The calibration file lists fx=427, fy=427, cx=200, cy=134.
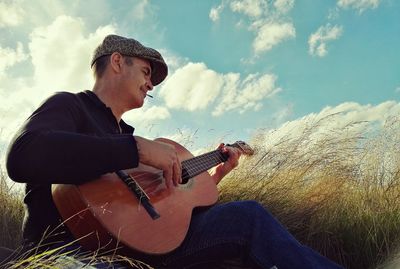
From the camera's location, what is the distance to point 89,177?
5.39 feet

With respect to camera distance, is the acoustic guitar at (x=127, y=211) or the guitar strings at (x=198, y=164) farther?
the guitar strings at (x=198, y=164)

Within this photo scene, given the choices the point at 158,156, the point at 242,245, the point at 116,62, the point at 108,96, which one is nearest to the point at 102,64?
the point at 116,62

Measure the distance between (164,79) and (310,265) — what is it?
1.69 meters

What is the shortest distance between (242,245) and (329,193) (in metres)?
1.67

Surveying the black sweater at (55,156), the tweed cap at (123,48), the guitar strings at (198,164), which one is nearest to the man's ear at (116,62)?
the tweed cap at (123,48)

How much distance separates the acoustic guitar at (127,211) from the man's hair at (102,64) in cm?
72

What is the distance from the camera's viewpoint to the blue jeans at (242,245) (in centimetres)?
174

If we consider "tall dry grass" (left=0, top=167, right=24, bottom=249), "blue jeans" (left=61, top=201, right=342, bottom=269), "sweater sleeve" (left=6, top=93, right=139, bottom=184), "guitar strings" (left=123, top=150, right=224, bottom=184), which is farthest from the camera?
"tall dry grass" (left=0, top=167, right=24, bottom=249)

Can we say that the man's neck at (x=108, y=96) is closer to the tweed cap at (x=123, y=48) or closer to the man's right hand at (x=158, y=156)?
the tweed cap at (x=123, y=48)

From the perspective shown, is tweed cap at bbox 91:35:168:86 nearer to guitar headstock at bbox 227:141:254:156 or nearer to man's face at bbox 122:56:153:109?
man's face at bbox 122:56:153:109

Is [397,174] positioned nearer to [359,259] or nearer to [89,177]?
[359,259]

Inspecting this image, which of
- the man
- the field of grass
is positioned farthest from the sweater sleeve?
the field of grass

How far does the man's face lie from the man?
0.86 feet

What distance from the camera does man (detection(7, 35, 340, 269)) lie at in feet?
5.12
